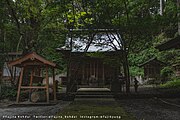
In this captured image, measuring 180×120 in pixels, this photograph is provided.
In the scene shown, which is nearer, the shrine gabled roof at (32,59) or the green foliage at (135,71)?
the shrine gabled roof at (32,59)

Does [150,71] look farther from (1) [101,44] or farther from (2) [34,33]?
(2) [34,33]

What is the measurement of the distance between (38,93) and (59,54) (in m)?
5.24

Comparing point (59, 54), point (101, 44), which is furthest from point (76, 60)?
point (101, 44)

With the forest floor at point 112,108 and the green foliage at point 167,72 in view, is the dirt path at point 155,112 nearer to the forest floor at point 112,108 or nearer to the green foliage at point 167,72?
the forest floor at point 112,108

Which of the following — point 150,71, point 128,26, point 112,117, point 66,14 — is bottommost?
point 112,117

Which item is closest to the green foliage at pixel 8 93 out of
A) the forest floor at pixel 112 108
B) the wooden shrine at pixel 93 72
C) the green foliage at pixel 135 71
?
the forest floor at pixel 112 108

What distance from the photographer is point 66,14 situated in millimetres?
11328

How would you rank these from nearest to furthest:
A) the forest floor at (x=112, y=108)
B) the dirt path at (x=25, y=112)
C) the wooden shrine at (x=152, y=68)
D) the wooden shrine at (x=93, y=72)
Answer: the forest floor at (x=112, y=108)
the dirt path at (x=25, y=112)
the wooden shrine at (x=93, y=72)
the wooden shrine at (x=152, y=68)

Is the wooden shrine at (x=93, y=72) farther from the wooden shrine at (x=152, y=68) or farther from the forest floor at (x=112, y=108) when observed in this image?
the forest floor at (x=112, y=108)

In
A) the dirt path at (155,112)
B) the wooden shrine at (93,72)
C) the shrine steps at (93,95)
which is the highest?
the wooden shrine at (93,72)

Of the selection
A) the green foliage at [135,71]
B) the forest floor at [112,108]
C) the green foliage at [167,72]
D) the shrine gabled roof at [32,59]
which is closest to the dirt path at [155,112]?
the forest floor at [112,108]

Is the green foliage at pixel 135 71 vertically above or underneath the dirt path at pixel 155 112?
above

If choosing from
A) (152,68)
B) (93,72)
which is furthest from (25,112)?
(152,68)

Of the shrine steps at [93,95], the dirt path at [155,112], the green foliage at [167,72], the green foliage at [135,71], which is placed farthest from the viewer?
the green foliage at [135,71]
